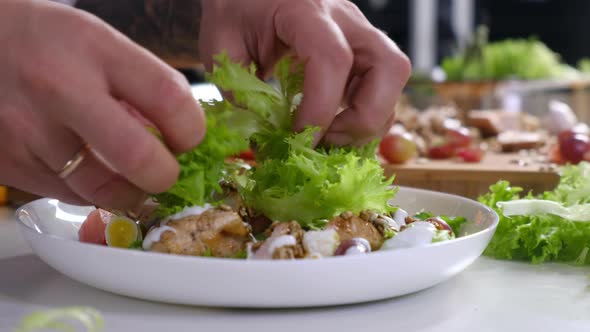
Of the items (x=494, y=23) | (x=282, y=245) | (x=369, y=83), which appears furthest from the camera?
(x=494, y=23)

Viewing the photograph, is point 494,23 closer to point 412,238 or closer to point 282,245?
point 412,238

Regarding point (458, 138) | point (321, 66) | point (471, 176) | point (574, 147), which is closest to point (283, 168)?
point (321, 66)

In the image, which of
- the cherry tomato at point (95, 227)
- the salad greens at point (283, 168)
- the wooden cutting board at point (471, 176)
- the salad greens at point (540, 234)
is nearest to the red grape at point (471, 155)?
the wooden cutting board at point (471, 176)

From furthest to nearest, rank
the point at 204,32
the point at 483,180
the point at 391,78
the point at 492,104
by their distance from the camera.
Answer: the point at 492,104 < the point at 483,180 < the point at 204,32 < the point at 391,78

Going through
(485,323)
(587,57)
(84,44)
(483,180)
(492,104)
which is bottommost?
(587,57)

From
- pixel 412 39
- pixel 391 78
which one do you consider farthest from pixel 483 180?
pixel 412 39

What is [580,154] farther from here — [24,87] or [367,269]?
[24,87]
